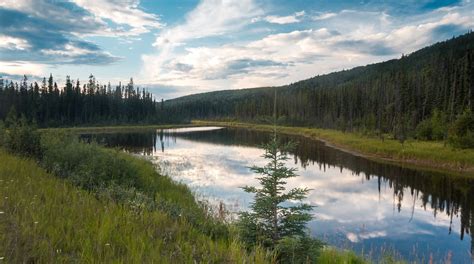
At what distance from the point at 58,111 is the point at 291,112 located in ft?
283

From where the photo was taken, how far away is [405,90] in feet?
275

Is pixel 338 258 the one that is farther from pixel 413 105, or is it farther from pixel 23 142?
pixel 413 105

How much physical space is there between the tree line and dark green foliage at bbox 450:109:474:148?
91.7m

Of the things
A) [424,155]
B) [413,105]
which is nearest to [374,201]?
[424,155]

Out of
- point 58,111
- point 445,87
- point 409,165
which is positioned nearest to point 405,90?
point 445,87

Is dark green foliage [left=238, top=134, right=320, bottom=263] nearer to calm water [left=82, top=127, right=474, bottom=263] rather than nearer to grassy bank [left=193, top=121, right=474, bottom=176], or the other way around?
calm water [left=82, top=127, right=474, bottom=263]

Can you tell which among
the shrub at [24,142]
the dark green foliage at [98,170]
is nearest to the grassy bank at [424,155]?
the dark green foliage at [98,170]

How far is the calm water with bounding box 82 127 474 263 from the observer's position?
16.0 meters

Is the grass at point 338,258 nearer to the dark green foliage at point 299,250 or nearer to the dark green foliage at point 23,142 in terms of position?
the dark green foliage at point 299,250

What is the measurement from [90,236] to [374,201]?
2278 centimetres

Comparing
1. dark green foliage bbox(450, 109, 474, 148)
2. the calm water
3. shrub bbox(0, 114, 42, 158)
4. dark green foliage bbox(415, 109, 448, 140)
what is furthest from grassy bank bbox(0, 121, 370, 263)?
dark green foliage bbox(415, 109, 448, 140)

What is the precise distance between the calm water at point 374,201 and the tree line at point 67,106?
78793 millimetres

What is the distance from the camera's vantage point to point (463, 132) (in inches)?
1670

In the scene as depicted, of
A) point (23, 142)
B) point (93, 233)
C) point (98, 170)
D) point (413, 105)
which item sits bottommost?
point (98, 170)
